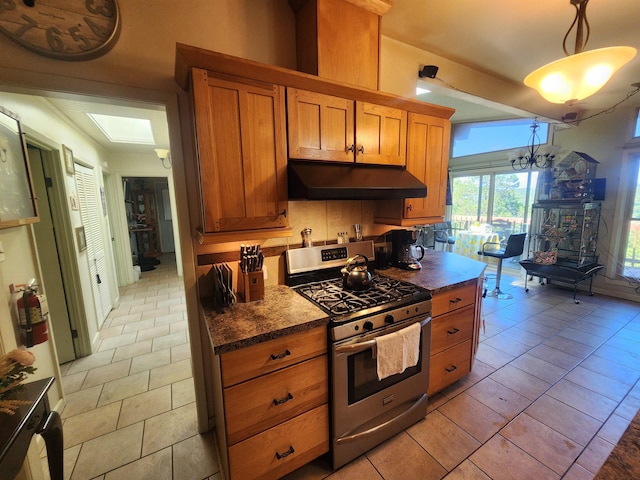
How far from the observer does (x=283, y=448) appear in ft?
4.63

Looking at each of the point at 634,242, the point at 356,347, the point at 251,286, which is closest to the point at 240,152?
the point at 251,286

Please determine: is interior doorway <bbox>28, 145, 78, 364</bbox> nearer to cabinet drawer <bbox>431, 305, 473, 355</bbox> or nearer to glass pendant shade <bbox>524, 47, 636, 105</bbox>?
cabinet drawer <bbox>431, 305, 473, 355</bbox>

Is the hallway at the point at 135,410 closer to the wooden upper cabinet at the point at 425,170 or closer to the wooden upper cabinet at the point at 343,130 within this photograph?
the wooden upper cabinet at the point at 343,130

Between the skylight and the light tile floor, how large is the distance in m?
2.56

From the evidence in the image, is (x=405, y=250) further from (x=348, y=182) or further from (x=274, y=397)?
(x=274, y=397)

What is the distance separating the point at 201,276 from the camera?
1.73 metres

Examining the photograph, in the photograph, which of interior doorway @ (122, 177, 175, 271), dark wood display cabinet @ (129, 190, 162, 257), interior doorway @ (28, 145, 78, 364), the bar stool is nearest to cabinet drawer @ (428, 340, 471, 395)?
the bar stool

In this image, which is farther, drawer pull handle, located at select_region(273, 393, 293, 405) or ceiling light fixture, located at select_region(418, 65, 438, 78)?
ceiling light fixture, located at select_region(418, 65, 438, 78)

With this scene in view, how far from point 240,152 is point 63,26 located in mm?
995

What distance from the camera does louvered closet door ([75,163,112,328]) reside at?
316cm

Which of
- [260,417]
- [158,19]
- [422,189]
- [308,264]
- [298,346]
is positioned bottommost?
[260,417]

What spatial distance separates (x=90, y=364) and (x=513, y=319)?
482cm

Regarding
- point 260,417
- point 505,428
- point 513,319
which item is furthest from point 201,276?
point 513,319

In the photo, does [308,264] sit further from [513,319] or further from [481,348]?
[513,319]
